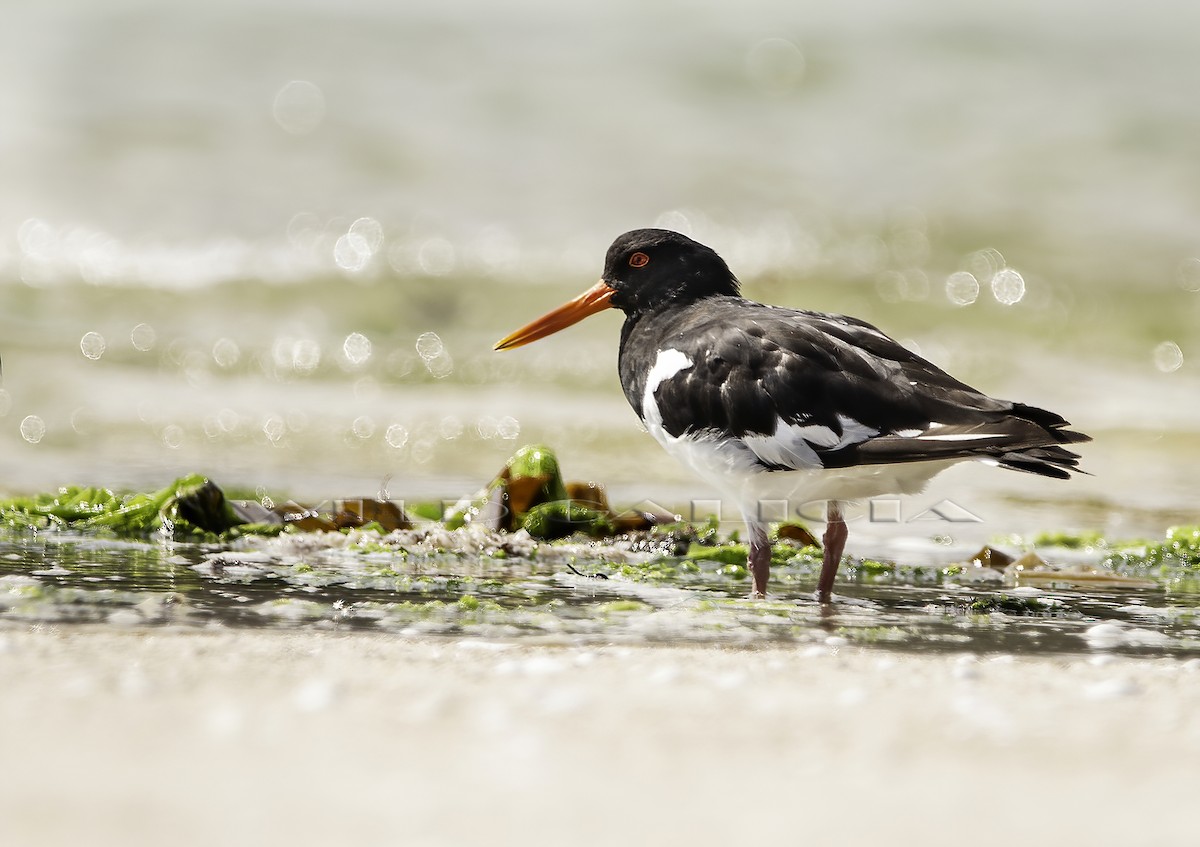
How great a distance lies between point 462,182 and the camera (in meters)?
12.2

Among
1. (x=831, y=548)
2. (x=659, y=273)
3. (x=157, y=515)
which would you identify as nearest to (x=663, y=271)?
(x=659, y=273)

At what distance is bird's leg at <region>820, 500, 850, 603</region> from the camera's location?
3721 millimetres

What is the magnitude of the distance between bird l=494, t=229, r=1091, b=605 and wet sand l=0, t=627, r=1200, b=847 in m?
0.80

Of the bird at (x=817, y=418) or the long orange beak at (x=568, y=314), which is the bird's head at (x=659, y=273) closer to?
the long orange beak at (x=568, y=314)

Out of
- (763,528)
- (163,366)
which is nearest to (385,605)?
(763,528)

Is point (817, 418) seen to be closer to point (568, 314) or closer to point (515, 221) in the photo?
point (568, 314)

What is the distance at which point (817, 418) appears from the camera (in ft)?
11.6

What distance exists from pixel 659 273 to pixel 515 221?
294 inches

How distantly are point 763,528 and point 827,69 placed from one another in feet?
37.9

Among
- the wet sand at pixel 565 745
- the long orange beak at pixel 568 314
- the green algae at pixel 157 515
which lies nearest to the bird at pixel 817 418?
the long orange beak at pixel 568 314

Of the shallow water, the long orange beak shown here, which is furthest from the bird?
the long orange beak

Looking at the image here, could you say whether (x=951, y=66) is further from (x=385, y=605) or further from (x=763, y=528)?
(x=385, y=605)

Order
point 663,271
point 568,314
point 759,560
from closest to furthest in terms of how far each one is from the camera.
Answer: point 759,560
point 663,271
point 568,314

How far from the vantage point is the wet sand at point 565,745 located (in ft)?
5.56
